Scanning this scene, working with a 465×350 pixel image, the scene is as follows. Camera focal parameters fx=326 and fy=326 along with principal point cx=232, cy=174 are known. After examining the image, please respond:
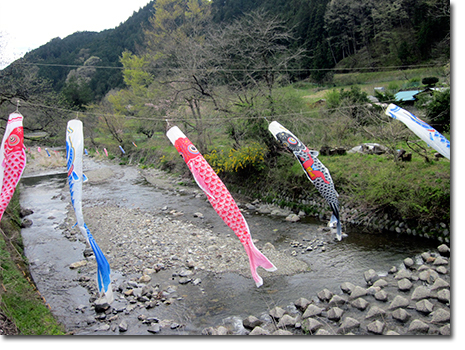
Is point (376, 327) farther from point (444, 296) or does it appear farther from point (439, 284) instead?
point (439, 284)

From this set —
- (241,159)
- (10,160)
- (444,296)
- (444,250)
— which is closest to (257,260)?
(444,296)

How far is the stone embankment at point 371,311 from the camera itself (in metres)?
5.20

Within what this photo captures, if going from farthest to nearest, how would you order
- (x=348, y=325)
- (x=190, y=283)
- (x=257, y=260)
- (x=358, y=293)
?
(x=190, y=283), (x=358, y=293), (x=257, y=260), (x=348, y=325)

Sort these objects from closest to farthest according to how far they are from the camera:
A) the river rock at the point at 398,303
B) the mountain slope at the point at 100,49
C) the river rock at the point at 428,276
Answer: the river rock at the point at 398,303, the river rock at the point at 428,276, the mountain slope at the point at 100,49

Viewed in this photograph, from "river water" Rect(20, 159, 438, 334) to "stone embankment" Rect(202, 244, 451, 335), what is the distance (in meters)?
0.31

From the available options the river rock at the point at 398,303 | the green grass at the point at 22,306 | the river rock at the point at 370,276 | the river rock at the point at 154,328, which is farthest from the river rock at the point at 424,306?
the green grass at the point at 22,306

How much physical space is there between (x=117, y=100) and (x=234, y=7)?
1479cm

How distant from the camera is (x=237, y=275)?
300 inches

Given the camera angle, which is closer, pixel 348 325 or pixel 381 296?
pixel 348 325

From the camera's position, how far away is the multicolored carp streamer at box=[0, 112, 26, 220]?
5.72 meters

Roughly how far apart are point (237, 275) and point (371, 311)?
3029 mm

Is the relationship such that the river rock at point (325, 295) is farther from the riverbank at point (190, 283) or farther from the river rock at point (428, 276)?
the river rock at point (428, 276)

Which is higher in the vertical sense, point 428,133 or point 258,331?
point 428,133

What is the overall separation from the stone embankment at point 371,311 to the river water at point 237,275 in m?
0.31
